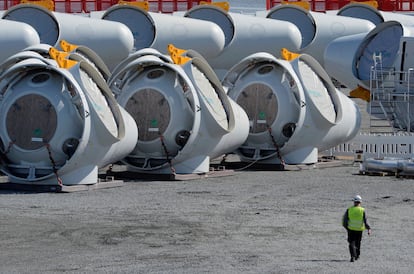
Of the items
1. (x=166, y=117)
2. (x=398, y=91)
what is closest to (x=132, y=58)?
(x=166, y=117)

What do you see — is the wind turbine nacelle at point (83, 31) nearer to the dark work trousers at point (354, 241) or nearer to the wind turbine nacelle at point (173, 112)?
the wind turbine nacelle at point (173, 112)

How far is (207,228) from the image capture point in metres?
15.9

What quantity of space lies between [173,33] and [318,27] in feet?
20.6

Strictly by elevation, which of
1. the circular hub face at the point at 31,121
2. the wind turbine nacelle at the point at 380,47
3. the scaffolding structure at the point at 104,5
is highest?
the scaffolding structure at the point at 104,5

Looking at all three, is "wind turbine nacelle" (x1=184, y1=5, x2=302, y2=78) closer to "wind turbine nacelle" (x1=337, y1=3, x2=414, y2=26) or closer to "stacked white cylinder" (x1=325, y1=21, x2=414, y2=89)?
"stacked white cylinder" (x1=325, y1=21, x2=414, y2=89)

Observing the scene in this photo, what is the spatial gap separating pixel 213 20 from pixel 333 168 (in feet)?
38.4

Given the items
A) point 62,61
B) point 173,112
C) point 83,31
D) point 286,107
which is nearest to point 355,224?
point 62,61

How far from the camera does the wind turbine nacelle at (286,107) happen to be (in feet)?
80.9

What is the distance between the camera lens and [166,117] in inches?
883

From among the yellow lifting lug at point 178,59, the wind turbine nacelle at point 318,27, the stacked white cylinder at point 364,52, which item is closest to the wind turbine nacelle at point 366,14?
the wind turbine nacelle at point 318,27

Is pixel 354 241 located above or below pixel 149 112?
below

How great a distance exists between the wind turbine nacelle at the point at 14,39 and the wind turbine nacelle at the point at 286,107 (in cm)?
460

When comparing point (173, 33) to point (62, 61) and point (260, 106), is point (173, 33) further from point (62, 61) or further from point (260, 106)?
point (62, 61)

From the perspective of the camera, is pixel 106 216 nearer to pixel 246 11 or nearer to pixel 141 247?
pixel 141 247
